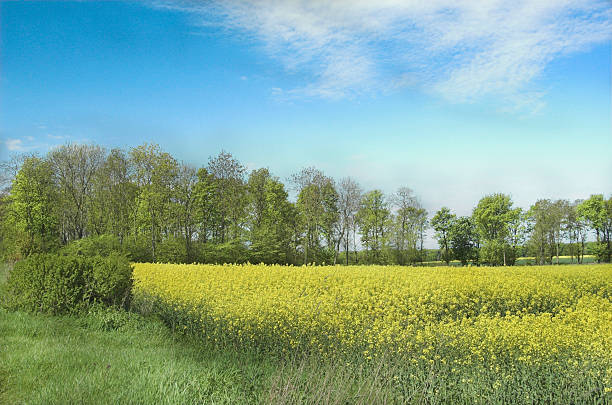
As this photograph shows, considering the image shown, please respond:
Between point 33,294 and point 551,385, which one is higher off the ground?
point 33,294

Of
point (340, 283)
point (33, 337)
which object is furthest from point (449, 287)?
point (33, 337)

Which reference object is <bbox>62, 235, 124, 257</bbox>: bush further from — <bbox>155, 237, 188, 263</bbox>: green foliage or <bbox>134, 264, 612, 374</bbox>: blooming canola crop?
<bbox>134, 264, 612, 374</bbox>: blooming canola crop

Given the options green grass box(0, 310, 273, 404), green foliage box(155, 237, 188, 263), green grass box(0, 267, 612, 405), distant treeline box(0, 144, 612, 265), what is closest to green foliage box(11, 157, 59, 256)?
distant treeline box(0, 144, 612, 265)

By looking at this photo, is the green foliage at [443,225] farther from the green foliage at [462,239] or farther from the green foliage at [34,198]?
the green foliage at [34,198]

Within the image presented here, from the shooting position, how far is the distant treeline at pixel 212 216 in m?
22.1

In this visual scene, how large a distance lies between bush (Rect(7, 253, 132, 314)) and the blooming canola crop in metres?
0.99

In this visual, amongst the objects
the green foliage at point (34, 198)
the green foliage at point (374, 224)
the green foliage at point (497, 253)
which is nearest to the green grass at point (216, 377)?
the green foliage at point (34, 198)

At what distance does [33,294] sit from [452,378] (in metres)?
7.06

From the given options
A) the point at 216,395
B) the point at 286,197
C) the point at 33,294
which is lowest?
the point at 216,395

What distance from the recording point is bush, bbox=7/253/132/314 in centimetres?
697

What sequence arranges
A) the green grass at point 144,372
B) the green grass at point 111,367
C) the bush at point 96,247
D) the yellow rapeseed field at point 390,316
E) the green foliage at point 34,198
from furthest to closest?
1. the green foliage at point 34,198
2. the bush at point 96,247
3. the yellow rapeseed field at point 390,316
4. the green grass at point 111,367
5. the green grass at point 144,372

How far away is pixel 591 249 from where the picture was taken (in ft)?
102

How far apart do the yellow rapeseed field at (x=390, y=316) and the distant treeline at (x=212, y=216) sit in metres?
12.4

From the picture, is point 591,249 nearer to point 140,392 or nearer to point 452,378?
point 452,378
